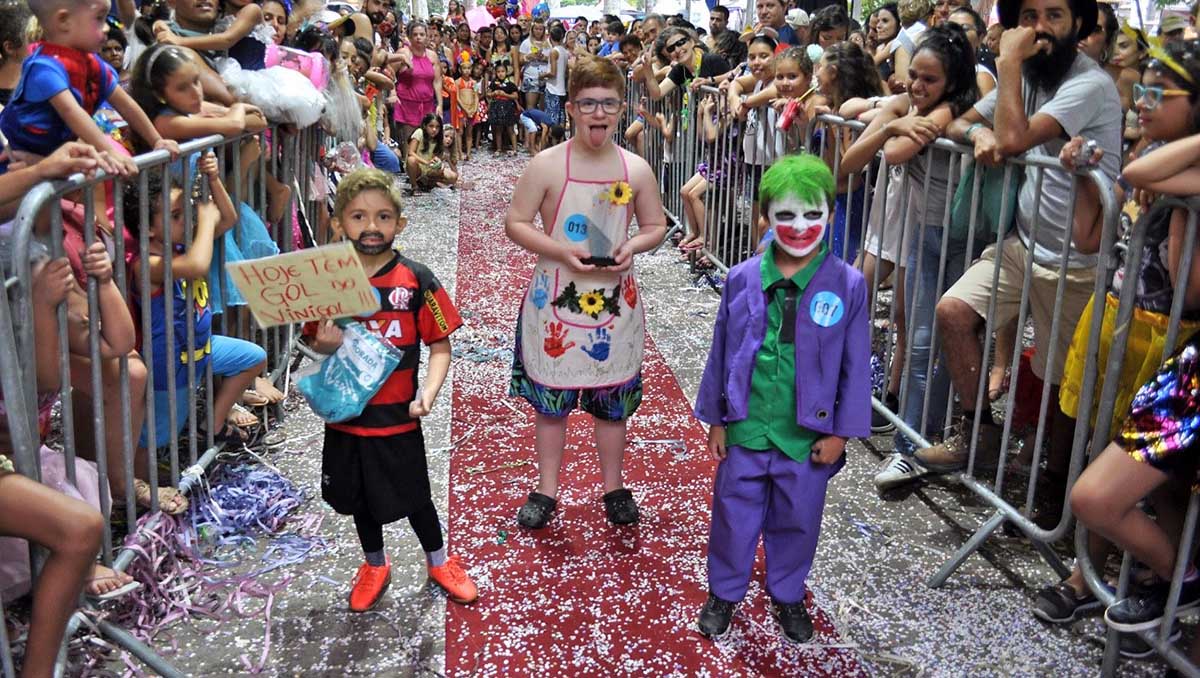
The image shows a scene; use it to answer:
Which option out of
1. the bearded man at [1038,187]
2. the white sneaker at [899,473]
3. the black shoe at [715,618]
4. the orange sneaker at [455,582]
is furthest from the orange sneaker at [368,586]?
the bearded man at [1038,187]

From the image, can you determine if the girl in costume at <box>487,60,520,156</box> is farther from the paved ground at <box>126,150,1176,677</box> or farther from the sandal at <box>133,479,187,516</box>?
the sandal at <box>133,479,187,516</box>

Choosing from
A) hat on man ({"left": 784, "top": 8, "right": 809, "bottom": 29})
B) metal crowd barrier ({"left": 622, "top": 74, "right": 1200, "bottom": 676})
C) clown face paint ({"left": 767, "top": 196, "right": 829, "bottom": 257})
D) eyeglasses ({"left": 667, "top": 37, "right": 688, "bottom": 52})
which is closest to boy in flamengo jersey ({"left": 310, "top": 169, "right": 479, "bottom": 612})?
clown face paint ({"left": 767, "top": 196, "right": 829, "bottom": 257})

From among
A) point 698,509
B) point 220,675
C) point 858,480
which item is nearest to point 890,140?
point 858,480

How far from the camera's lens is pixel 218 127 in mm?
4066

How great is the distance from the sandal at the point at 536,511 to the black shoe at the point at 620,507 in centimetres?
22

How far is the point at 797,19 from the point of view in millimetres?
9820

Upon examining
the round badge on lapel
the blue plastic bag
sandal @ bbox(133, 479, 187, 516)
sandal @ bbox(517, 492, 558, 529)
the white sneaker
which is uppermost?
the round badge on lapel

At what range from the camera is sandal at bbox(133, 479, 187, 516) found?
349 centimetres

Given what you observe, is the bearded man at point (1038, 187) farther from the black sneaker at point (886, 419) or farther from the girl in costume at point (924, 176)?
the black sneaker at point (886, 419)

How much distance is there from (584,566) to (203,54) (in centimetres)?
332

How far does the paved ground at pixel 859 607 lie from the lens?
3.01 meters

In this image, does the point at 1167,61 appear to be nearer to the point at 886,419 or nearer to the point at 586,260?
the point at 586,260

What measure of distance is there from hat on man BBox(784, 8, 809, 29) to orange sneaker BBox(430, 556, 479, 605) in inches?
294

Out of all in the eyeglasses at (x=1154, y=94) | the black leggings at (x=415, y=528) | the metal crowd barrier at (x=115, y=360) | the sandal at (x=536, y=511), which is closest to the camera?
the metal crowd barrier at (x=115, y=360)
